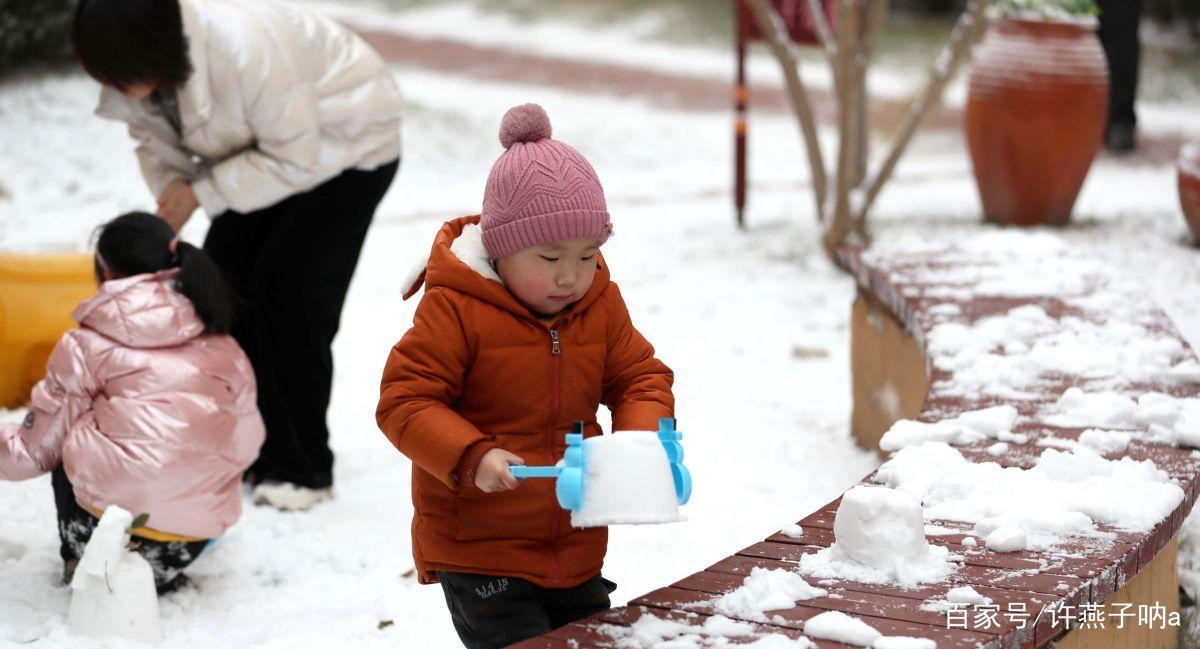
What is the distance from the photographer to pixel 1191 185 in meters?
7.63

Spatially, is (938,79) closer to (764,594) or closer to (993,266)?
(993,266)

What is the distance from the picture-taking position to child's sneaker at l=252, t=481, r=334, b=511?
4.30m

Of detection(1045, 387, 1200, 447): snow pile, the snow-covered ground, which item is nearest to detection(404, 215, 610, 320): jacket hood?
the snow-covered ground

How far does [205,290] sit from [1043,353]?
89.8 inches

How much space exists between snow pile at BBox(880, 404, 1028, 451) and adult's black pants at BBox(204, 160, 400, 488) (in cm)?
184

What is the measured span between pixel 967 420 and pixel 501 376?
136 cm

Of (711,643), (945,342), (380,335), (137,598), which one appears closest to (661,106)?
(380,335)

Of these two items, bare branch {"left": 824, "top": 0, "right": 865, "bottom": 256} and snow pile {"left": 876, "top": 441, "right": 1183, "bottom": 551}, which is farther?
bare branch {"left": 824, "top": 0, "right": 865, "bottom": 256}

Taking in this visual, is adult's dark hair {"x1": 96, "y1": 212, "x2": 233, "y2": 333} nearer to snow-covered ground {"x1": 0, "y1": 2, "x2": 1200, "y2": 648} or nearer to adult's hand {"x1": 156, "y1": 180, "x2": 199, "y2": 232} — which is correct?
adult's hand {"x1": 156, "y1": 180, "x2": 199, "y2": 232}

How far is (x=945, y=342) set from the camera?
4.09 m

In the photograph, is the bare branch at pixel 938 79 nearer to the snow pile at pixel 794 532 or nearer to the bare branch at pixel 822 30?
the bare branch at pixel 822 30

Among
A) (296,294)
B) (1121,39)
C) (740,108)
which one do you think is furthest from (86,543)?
(1121,39)

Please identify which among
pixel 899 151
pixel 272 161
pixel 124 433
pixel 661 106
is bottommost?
pixel 661 106

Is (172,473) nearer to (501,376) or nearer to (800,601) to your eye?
(501,376)
